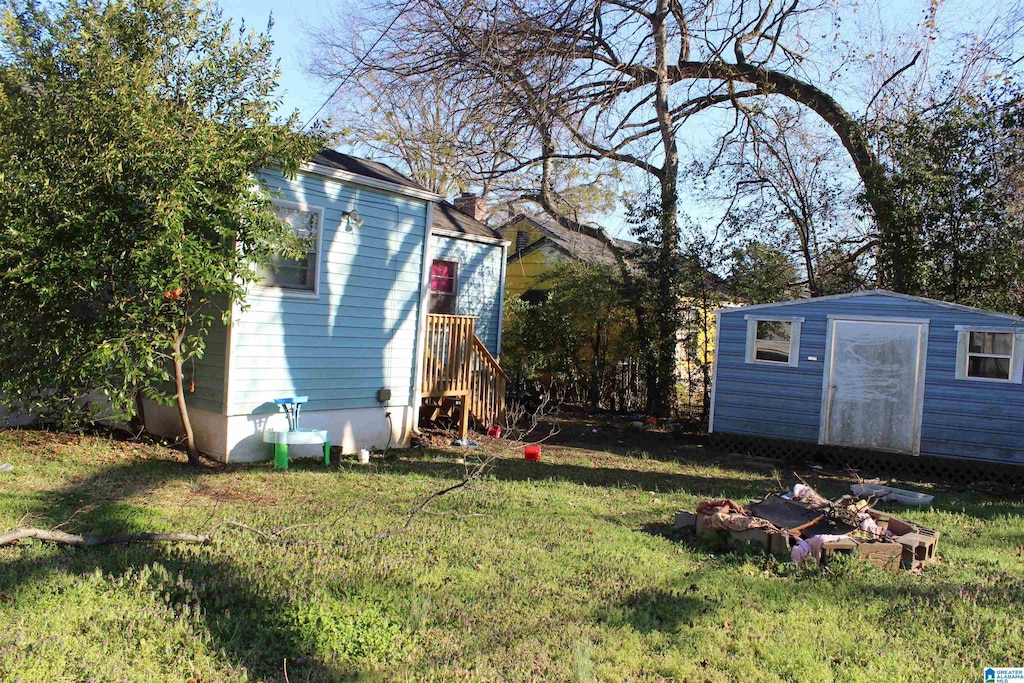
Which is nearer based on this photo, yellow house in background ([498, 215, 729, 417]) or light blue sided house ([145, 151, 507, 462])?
light blue sided house ([145, 151, 507, 462])

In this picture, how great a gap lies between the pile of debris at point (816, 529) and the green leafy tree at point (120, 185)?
17.6 feet

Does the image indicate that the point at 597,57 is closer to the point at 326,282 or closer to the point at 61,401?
the point at 326,282

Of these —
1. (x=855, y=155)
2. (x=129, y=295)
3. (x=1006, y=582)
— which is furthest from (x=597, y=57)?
(x=1006, y=582)

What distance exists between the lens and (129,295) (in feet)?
25.2

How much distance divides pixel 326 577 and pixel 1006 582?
4.82 meters

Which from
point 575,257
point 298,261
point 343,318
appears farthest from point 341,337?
point 575,257

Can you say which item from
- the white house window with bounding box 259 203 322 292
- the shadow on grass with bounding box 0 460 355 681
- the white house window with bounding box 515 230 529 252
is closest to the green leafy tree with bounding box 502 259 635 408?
the white house window with bounding box 259 203 322 292

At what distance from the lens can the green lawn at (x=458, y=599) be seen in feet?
12.1

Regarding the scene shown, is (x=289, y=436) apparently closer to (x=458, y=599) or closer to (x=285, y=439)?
(x=285, y=439)

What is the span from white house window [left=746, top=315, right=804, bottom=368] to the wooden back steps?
4.26 meters

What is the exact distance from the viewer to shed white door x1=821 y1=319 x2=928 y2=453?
1091cm

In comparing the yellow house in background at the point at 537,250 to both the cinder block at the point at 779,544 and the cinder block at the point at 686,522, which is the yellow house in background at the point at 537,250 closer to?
the cinder block at the point at 686,522

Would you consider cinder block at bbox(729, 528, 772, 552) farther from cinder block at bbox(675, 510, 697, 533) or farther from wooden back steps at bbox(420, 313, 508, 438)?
wooden back steps at bbox(420, 313, 508, 438)

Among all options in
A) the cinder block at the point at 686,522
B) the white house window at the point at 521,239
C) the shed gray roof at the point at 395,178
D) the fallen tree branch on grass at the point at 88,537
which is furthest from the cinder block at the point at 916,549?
the white house window at the point at 521,239
